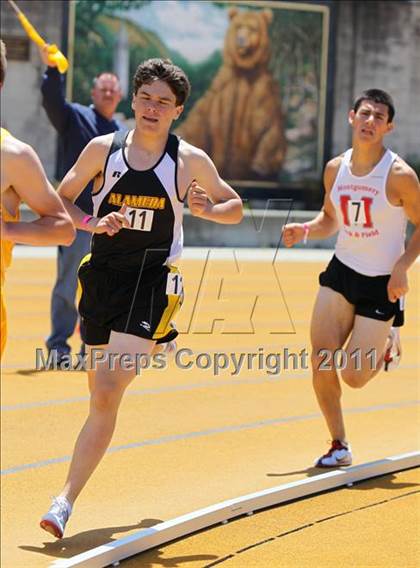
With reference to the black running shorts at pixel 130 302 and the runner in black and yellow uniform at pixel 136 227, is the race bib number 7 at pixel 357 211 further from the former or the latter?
the black running shorts at pixel 130 302

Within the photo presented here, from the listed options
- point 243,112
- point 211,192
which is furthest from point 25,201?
point 243,112

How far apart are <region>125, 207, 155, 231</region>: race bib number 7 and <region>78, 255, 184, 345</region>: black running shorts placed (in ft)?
0.85

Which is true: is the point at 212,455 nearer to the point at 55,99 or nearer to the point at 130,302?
the point at 130,302

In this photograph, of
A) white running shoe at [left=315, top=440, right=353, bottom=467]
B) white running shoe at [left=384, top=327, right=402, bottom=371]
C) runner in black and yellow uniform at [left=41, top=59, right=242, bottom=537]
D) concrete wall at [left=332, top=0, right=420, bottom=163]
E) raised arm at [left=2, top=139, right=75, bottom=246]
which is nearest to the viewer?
raised arm at [left=2, top=139, right=75, bottom=246]

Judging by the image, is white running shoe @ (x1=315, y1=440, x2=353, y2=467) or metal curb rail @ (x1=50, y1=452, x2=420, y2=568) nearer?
metal curb rail @ (x1=50, y1=452, x2=420, y2=568)

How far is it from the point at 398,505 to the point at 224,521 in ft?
3.40

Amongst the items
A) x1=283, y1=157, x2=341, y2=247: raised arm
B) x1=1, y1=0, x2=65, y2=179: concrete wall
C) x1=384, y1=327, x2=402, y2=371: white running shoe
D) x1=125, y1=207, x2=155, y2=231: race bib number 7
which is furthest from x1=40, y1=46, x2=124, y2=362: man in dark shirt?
x1=1, y1=0, x2=65, y2=179: concrete wall

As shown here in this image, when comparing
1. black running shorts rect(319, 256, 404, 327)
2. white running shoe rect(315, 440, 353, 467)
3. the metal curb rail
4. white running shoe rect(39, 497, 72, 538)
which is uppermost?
black running shorts rect(319, 256, 404, 327)

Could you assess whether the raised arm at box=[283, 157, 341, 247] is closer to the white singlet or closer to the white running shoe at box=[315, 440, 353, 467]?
the white singlet

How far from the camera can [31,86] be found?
28.4 m

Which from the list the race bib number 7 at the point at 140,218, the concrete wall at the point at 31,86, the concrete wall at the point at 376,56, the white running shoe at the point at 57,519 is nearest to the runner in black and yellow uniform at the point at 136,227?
the race bib number 7 at the point at 140,218

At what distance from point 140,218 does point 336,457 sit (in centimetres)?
232

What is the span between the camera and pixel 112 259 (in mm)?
6750

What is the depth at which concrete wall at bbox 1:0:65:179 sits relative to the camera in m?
28.1
